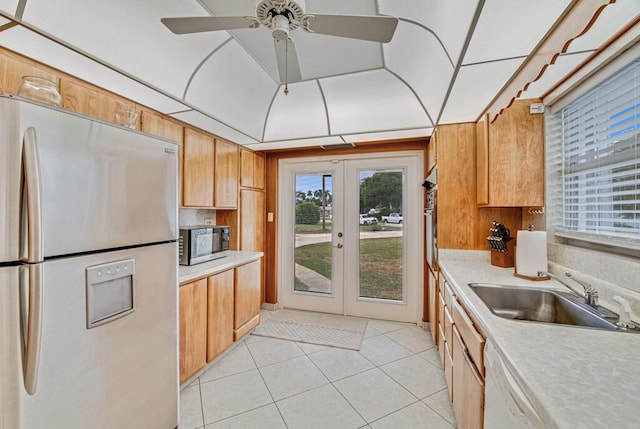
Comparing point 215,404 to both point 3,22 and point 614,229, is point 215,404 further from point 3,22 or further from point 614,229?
point 614,229

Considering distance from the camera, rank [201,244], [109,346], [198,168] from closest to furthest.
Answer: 1. [109,346]
2. [201,244]
3. [198,168]

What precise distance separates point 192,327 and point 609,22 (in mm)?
3135

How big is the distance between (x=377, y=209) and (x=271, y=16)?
264cm

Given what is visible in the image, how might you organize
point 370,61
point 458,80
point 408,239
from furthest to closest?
point 408,239, point 370,61, point 458,80

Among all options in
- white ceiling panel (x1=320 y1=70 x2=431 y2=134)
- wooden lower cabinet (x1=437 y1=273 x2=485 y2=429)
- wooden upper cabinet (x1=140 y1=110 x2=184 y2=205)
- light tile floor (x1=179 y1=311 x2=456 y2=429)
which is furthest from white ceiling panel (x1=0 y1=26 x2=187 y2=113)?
wooden lower cabinet (x1=437 y1=273 x2=485 y2=429)

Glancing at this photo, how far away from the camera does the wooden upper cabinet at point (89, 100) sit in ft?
5.43

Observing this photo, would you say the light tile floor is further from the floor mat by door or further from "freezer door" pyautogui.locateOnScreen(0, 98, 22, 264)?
"freezer door" pyautogui.locateOnScreen(0, 98, 22, 264)

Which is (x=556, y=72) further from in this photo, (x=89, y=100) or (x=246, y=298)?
(x=246, y=298)

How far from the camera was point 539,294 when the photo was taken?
1690 millimetres

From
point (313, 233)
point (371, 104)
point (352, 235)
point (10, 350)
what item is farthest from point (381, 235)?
point (10, 350)

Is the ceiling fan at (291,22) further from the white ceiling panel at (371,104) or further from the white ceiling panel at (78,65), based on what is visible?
the white ceiling panel at (371,104)

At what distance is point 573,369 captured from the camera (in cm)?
84

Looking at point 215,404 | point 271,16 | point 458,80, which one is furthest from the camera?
point 215,404

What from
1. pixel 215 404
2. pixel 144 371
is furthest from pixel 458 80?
pixel 215 404
